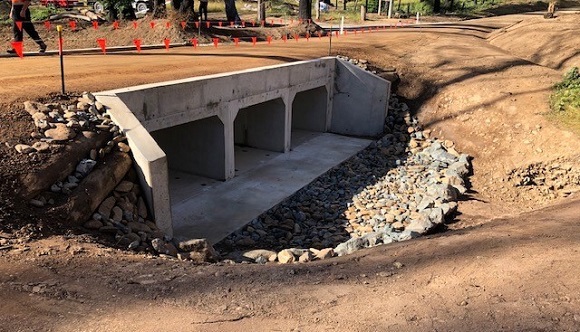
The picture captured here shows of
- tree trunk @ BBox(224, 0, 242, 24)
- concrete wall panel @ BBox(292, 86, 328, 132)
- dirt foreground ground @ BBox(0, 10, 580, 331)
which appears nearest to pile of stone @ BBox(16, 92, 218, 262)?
dirt foreground ground @ BBox(0, 10, 580, 331)

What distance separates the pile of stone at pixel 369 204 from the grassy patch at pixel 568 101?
2920mm

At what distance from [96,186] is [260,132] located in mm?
8934

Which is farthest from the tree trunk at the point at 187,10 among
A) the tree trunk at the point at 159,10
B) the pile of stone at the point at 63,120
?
the pile of stone at the point at 63,120

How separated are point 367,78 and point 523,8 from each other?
42.4 metres

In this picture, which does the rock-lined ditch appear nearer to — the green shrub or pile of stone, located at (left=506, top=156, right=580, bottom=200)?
pile of stone, located at (left=506, top=156, right=580, bottom=200)

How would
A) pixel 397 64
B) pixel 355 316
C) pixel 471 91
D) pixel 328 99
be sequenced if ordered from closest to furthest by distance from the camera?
pixel 355 316
pixel 471 91
pixel 328 99
pixel 397 64

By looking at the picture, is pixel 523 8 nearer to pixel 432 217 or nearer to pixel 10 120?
pixel 432 217

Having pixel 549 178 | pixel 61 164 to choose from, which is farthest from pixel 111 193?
pixel 549 178

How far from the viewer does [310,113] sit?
18562 mm

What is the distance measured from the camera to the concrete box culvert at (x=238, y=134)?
29.6 feet

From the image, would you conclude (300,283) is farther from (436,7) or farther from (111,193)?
(436,7)

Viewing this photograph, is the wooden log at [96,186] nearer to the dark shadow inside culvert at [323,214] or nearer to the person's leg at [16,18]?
the dark shadow inside culvert at [323,214]

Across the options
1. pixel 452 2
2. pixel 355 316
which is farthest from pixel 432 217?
pixel 452 2

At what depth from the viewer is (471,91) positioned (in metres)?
16.7
